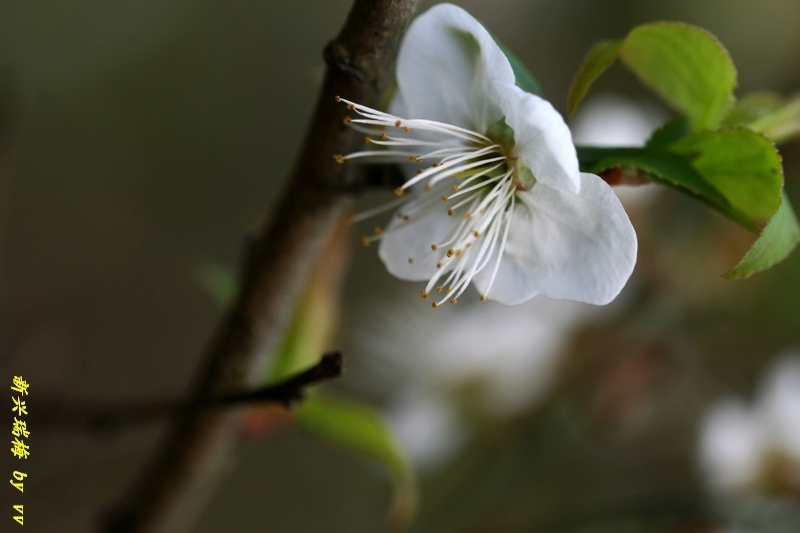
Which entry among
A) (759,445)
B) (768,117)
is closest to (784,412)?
(759,445)

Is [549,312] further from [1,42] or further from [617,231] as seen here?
[1,42]

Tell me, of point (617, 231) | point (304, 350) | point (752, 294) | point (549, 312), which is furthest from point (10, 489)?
point (752, 294)

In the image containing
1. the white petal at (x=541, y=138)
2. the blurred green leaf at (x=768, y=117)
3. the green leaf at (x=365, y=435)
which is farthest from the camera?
the green leaf at (x=365, y=435)

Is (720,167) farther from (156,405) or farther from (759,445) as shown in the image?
(759,445)

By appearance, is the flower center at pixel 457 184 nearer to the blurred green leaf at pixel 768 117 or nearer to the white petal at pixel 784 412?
the blurred green leaf at pixel 768 117

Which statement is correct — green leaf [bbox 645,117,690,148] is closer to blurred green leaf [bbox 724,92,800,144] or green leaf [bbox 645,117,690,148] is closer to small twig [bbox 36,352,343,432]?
blurred green leaf [bbox 724,92,800,144]

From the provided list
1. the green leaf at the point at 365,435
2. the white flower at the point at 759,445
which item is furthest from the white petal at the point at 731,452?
the green leaf at the point at 365,435

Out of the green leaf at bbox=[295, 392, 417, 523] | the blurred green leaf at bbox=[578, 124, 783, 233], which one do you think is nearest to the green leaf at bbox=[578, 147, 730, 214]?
the blurred green leaf at bbox=[578, 124, 783, 233]
